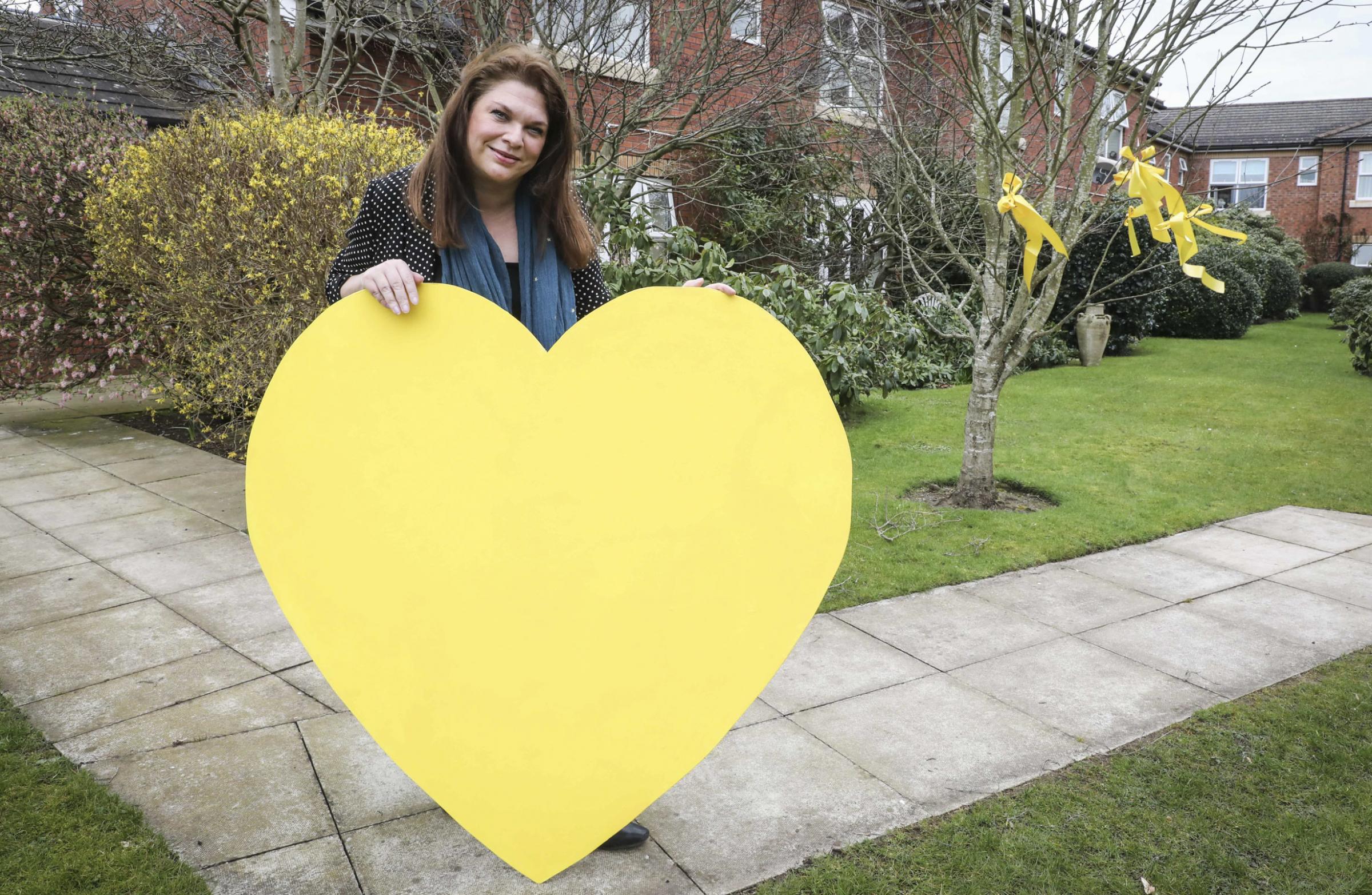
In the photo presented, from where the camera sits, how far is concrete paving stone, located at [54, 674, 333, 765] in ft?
10.2

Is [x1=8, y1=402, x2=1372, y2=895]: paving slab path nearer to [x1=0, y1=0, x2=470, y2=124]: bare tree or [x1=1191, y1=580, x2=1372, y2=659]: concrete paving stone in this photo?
[x1=1191, y1=580, x2=1372, y2=659]: concrete paving stone

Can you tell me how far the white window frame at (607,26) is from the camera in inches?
306

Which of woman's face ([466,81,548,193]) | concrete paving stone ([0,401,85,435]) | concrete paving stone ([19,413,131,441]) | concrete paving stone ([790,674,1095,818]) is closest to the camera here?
woman's face ([466,81,548,193])

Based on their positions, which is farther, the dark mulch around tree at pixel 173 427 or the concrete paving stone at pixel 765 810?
the dark mulch around tree at pixel 173 427

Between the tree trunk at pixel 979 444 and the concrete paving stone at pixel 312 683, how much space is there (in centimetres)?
421

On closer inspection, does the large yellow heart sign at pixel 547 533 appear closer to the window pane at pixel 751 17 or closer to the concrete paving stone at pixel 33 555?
the concrete paving stone at pixel 33 555

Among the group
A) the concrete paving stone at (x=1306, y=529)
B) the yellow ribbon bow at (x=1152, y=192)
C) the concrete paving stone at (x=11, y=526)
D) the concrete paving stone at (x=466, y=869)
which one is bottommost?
the concrete paving stone at (x=1306, y=529)

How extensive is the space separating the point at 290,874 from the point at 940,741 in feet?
6.75

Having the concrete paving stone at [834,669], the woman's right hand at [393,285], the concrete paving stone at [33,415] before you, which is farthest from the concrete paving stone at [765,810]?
the concrete paving stone at [33,415]

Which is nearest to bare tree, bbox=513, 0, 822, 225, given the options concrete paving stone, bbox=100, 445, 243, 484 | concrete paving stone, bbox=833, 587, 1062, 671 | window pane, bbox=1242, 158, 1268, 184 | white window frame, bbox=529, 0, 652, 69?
white window frame, bbox=529, 0, 652, 69

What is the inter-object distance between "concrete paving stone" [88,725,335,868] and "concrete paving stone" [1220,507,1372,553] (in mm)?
5553

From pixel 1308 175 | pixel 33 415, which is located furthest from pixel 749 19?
pixel 1308 175

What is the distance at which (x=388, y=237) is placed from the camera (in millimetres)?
2238

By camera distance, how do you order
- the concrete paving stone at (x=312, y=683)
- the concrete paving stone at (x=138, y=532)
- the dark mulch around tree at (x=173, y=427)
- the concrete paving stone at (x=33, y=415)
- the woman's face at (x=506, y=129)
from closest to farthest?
the woman's face at (x=506, y=129)
the concrete paving stone at (x=312, y=683)
the concrete paving stone at (x=138, y=532)
the dark mulch around tree at (x=173, y=427)
the concrete paving stone at (x=33, y=415)
